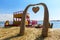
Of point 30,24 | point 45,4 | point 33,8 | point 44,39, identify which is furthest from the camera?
point 30,24

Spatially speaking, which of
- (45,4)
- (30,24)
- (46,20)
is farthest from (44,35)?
(30,24)

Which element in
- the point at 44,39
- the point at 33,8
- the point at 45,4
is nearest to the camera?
the point at 44,39

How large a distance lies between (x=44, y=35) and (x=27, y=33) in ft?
6.65

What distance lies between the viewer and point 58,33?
16.8 m

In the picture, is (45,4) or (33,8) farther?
(33,8)

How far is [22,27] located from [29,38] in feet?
5.88

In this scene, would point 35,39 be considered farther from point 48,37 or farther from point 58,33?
point 58,33

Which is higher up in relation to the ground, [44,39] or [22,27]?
[22,27]

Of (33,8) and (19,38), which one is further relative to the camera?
(33,8)

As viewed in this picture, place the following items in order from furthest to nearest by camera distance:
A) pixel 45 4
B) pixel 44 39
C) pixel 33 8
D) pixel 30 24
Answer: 1. pixel 30 24
2. pixel 33 8
3. pixel 45 4
4. pixel 44 39

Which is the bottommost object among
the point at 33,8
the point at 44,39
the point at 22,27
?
the point at 44,39

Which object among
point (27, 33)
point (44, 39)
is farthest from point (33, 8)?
point (44, 39)

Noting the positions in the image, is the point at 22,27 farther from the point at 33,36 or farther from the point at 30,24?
the point at 30,24

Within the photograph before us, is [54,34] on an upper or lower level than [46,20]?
lower
